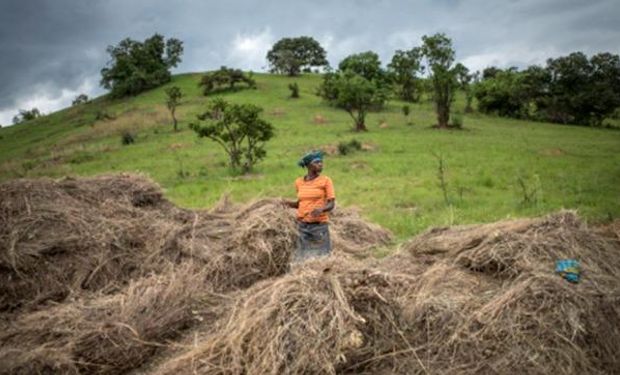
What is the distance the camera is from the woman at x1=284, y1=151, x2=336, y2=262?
21.7 ft

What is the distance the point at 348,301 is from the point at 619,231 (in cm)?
509

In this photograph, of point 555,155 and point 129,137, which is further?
point 129,137

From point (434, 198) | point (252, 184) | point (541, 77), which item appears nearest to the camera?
point (434, 198)

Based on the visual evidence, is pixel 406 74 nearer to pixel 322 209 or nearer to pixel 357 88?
pixel 357 88

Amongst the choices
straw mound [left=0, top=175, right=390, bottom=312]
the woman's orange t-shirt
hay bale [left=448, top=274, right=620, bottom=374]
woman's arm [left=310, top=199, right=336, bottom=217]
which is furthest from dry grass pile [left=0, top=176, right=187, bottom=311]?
hay bale [left=448, top=274, right=620, bottom=374]

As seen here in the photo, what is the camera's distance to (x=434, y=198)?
1382 centimetres

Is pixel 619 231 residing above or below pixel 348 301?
below

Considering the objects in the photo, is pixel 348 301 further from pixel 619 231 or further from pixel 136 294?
pixel 619 231

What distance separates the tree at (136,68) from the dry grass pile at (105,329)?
171ft

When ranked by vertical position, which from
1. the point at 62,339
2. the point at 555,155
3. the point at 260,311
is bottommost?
the point at 555,155

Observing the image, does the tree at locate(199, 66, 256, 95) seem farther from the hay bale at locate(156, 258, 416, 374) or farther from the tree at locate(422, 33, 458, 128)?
the hay bale at locate(156, 258, 416, 374)

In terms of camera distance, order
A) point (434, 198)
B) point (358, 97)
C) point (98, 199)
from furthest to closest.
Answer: point (358, 97) < point (434, 198) < point (98, 199)

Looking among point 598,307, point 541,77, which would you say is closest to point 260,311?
point 598,307

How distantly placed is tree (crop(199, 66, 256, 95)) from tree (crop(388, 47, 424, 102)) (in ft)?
45.7
